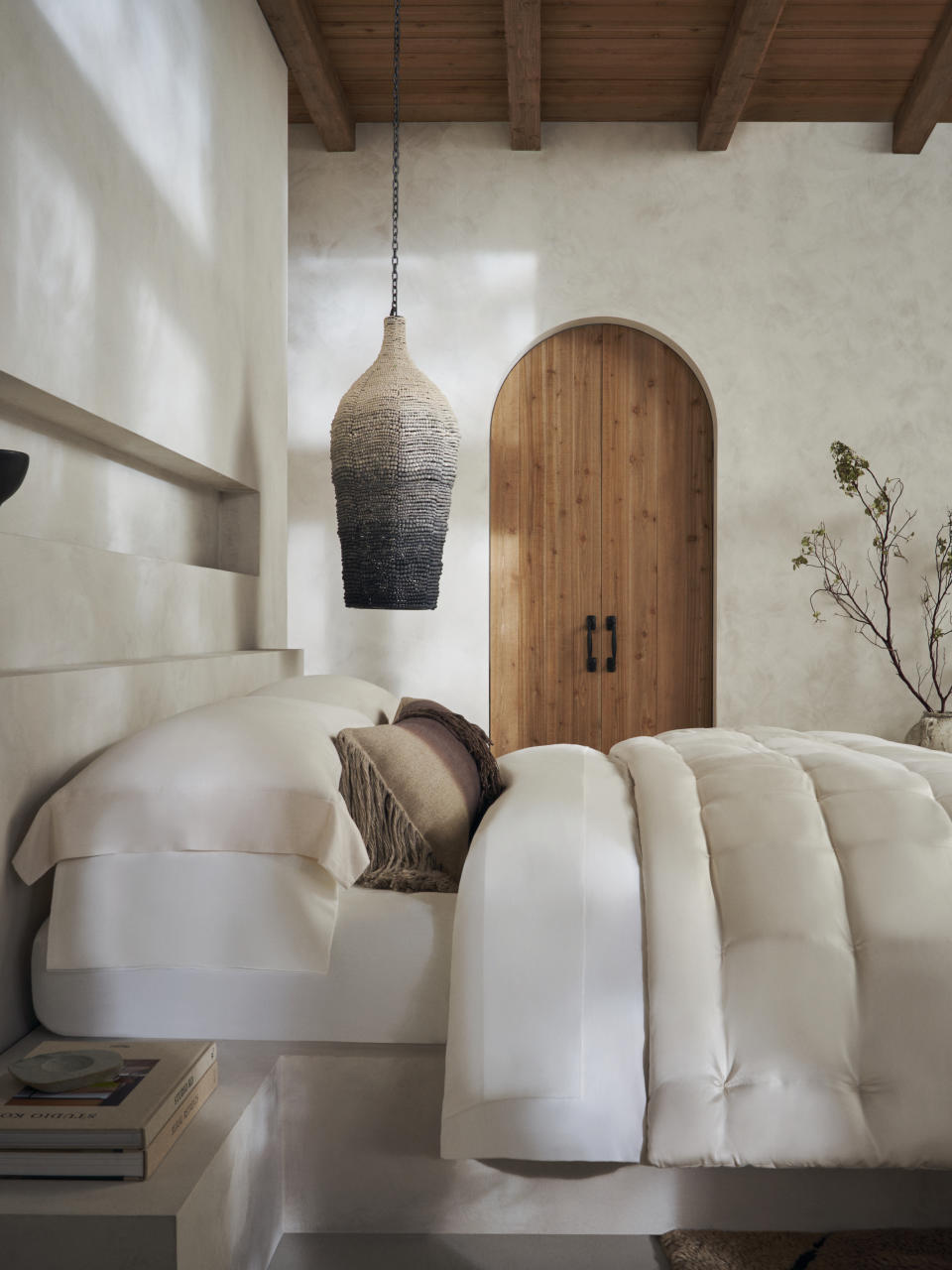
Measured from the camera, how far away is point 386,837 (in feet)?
5.22

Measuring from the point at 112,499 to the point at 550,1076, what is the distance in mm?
1528

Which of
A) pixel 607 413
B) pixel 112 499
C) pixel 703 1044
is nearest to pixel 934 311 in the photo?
pixel 607 413

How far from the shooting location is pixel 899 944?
4.48 ft

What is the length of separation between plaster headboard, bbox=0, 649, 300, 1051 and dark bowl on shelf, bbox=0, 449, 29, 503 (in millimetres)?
267

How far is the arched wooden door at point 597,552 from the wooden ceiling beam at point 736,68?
873 millimetres

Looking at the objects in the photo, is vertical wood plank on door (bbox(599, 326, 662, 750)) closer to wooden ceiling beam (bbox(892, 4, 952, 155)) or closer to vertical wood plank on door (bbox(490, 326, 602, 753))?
vertical wood plank on door (bbox(490, 326, 602, 753))

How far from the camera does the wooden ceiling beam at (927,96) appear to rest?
12.6 feet

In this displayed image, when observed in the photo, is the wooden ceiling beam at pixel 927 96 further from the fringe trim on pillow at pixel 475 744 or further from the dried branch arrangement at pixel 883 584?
the fringe trim on pillow at pixel 475 744

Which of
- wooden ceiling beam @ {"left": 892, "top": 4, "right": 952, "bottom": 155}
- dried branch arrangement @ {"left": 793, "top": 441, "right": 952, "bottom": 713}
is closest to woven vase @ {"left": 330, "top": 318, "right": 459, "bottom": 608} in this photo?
dried branch arrangement @ {"left": 793, "top": 441, "right": 952, "bottom": 713}

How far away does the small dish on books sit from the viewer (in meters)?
1.19

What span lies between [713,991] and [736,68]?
3650 mm

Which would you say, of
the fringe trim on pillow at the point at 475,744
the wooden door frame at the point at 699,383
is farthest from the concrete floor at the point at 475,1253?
the wooden door frame at the point at 699,383

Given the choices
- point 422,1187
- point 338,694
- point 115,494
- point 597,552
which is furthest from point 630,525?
point 422,1187

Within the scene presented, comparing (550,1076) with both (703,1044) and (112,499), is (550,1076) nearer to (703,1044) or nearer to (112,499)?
(703,1044)
